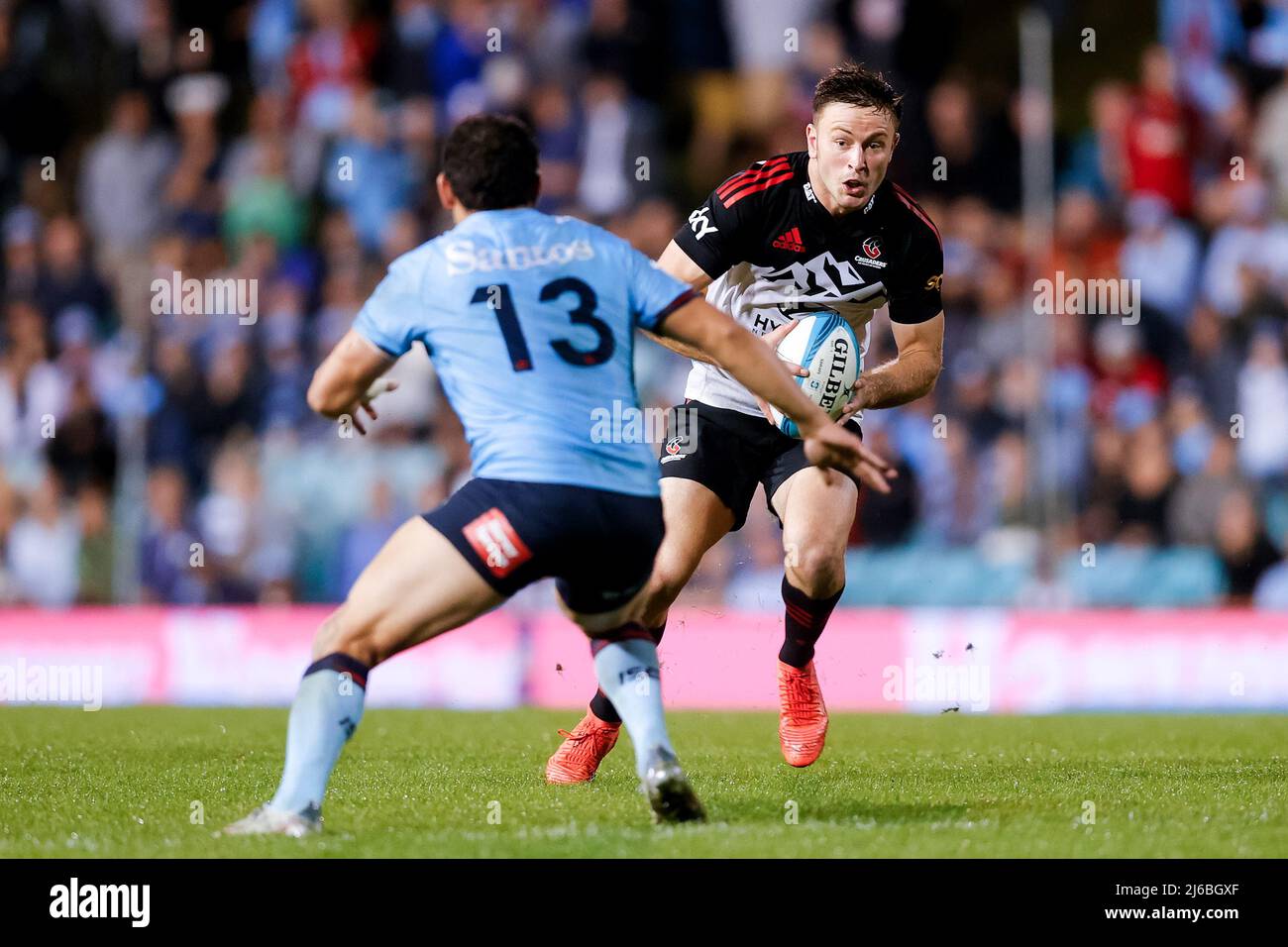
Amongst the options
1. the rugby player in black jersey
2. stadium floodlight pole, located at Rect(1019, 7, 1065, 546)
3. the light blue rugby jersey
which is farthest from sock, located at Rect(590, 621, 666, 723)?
stadium floodlight pole, located at Rect(1019, 7, 1065, 546)

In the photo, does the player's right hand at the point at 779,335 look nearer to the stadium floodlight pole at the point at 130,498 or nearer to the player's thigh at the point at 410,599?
the player's thigh at the point at 410,599

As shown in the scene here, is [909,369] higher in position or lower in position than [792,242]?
lower

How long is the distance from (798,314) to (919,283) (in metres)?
0.53

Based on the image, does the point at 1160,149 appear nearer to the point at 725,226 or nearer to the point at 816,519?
the point at 725,226

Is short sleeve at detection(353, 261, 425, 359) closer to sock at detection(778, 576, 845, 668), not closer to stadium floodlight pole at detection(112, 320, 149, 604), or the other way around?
sock at detection(778, 576, 845, 668)

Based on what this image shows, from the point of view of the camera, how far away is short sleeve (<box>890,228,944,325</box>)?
7.70m

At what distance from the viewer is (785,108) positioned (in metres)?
15.6

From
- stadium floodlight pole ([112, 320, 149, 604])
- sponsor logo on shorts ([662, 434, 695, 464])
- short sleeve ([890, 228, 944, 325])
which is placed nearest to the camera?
short sleeve ([890, 228, 944, 325])

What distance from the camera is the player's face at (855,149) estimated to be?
735 cm

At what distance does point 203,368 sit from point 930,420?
5579 mm

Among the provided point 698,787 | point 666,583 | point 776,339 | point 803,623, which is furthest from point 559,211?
point 698,787

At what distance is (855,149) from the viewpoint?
736 cm

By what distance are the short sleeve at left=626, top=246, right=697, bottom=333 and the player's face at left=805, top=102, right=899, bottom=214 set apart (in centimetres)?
175

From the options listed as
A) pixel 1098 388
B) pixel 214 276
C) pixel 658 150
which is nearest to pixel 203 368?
pixel 214 276
